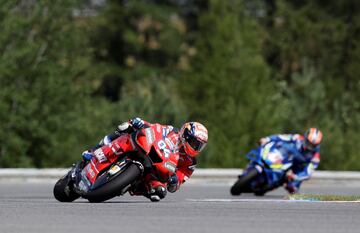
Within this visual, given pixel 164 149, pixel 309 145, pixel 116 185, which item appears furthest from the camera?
pixel 309 145

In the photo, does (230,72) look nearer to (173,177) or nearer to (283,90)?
(283,90)

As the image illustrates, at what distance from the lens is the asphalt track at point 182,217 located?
10758 mm

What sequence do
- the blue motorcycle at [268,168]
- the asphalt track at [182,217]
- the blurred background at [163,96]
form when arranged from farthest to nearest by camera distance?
the blurred background at [163,96], the blue motorcycle at [268,168], the asphalt track at [182,217]

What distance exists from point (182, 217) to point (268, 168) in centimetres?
961

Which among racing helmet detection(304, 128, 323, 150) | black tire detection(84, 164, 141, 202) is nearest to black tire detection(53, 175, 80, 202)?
black tire detection(84, 164, 141, 202)

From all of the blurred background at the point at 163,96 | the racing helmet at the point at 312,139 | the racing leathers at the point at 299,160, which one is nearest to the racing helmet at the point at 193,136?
the racing helmet at the point at 312,139

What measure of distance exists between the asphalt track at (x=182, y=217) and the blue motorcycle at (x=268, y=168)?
595cm

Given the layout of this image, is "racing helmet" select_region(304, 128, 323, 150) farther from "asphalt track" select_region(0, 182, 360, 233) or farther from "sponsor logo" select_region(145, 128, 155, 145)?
"sponsor logo" select_region(145, 128, 155, 145)

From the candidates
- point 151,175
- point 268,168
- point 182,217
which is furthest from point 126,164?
point 268,168

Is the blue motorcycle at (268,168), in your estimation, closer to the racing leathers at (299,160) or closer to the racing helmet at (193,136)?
the racing leathers at (299,160)

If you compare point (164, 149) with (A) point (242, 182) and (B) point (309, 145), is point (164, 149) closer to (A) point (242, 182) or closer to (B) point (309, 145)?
(A) point (242, 182)

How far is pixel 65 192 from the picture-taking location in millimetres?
15117

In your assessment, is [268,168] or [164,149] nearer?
[164,149]

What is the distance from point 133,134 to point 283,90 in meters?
31.6
